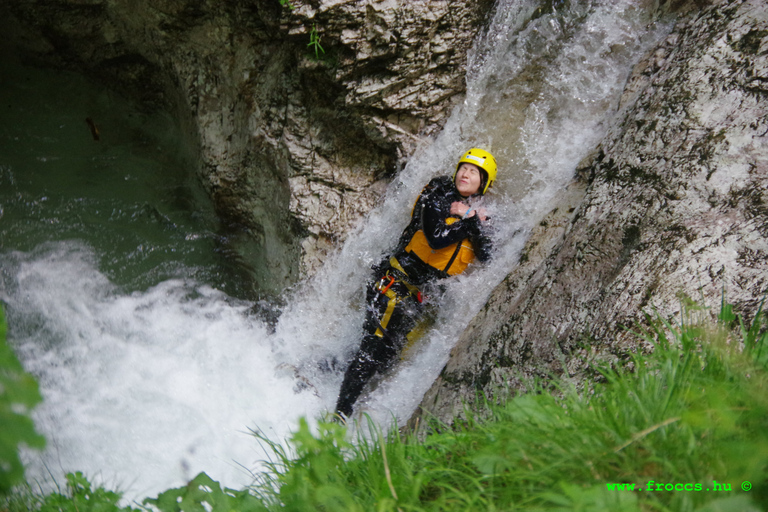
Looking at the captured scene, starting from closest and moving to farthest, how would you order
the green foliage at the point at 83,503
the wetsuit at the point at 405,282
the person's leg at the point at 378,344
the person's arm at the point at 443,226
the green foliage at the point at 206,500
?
the green foliage at the point at 206,500 < the green foliage at the point at 83,503 < the person's arm at the point at 443,226 < the wetsuit at the point at 405,282 < the person's leg at the point at 378,344

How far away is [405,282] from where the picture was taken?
3.68m

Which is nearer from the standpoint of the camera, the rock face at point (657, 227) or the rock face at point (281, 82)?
the rock face at point (657, 227)

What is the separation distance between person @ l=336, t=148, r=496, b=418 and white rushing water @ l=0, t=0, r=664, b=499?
6.8 inches

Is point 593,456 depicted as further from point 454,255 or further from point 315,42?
point 315,42

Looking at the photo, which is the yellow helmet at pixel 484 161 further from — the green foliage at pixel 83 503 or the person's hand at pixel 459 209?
the green foliage at pixel 83 503

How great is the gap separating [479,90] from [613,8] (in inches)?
48.6

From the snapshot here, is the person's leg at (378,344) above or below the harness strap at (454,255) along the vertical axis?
below

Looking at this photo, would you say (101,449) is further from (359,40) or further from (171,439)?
(359,40)

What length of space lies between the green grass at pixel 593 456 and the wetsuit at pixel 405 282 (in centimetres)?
172

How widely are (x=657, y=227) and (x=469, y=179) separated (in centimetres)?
137

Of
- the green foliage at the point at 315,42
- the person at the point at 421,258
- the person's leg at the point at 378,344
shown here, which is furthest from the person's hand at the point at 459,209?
the green foliage at the point at 315,42

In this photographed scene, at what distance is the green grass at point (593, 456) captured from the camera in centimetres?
121

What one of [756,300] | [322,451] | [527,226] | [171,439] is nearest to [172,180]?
[171,439]

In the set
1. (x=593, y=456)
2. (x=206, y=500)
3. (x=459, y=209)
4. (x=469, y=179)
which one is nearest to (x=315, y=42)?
(x=469, y=179)
